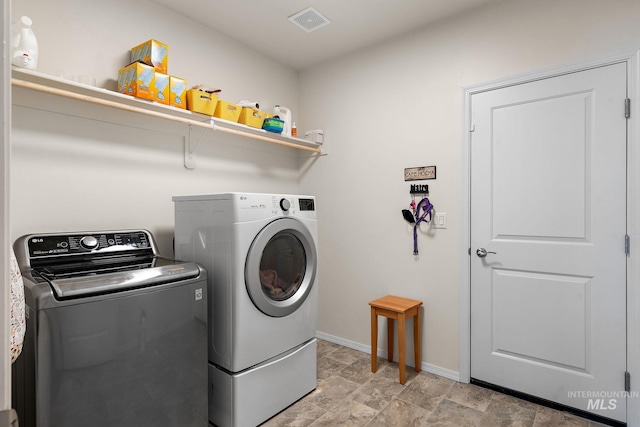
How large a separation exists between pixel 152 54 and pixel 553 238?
2.62 metres

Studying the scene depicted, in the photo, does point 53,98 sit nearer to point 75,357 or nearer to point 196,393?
point 75,357

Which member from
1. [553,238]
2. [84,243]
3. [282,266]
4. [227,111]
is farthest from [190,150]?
[553,238]

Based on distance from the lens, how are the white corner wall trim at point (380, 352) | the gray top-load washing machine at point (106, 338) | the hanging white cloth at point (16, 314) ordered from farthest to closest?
the white corner wall trim at point (380, 352), the gray top-load washing machine at point (106, 338), the hanging white cloth at point (16, 314)

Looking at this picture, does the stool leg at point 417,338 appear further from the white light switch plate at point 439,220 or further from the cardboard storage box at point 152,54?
the cardboard storage box at point 152,54

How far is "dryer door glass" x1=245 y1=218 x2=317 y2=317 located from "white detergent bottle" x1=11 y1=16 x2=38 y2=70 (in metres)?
1.35

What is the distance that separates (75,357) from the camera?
1271 mm

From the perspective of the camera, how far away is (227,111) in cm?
240

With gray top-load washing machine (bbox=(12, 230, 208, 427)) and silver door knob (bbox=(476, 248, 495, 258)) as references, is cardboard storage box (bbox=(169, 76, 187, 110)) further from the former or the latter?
silver door knob (bbox=(476, 248, 495, 258))

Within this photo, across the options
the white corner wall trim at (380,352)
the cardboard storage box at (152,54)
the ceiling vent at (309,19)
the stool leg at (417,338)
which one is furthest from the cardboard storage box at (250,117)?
the white corner wall trim at (380,352)

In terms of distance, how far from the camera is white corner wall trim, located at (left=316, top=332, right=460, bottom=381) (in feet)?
8.04

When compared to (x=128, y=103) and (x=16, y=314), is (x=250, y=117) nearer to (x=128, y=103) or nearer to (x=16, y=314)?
(x=128, y=103)

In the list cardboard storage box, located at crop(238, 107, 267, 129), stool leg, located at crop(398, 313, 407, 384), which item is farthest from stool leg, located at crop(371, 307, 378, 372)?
cardboard storage box, located at crop(238, 107, 267, 129)

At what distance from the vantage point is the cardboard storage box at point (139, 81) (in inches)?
74.9

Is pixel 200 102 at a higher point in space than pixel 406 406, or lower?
higher
